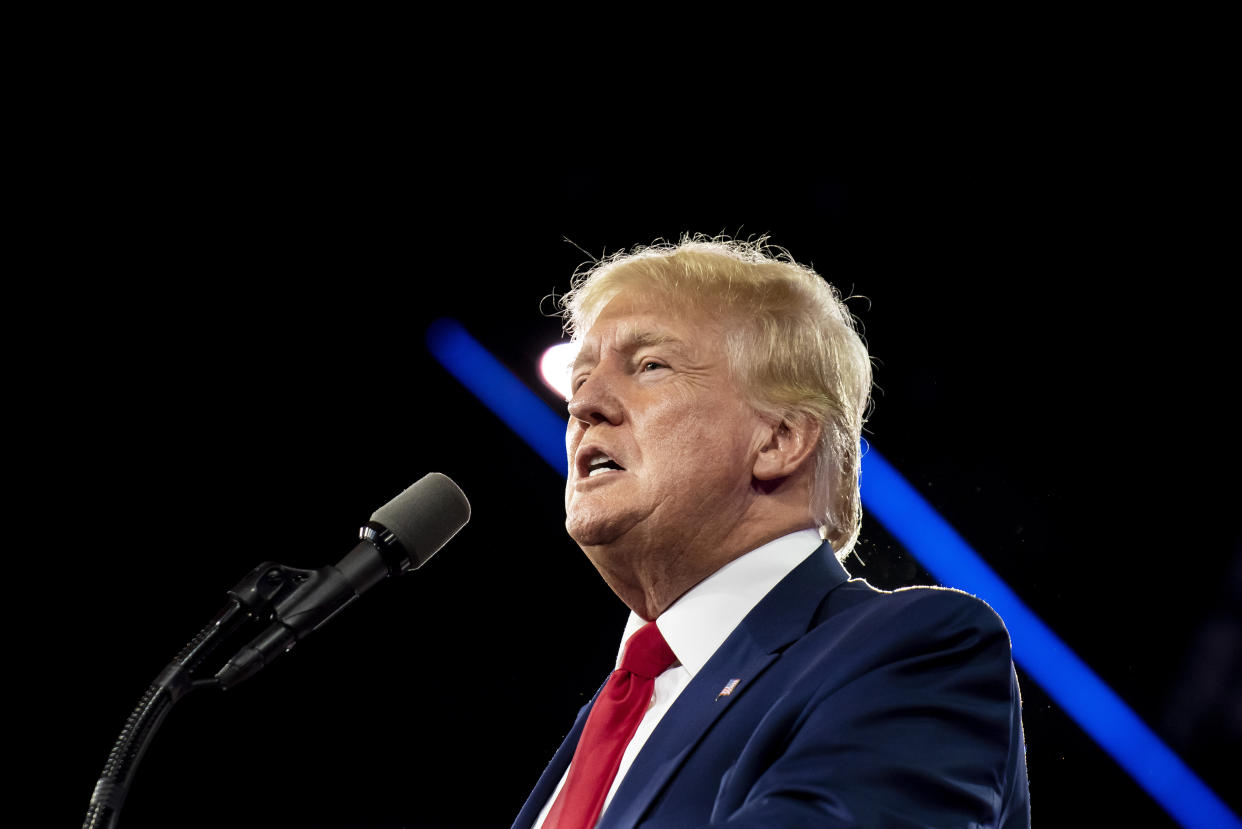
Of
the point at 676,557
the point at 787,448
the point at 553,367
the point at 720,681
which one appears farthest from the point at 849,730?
the point at 553,367

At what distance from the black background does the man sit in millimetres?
1029

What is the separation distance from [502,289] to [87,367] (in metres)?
1.23

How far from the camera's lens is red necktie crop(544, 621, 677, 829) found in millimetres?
1611

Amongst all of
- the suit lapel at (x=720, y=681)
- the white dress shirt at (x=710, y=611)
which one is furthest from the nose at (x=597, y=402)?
the suit lapel at (x=720, y=681)

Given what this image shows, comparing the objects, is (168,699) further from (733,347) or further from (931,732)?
(733,347)

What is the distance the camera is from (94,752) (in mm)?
3131

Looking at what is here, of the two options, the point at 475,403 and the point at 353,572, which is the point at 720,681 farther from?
the point at 475,403

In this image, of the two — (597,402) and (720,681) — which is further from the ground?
(597,402)

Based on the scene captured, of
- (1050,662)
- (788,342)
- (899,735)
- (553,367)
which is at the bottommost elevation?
(1050,662)

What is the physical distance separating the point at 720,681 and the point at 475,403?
2.23 meters

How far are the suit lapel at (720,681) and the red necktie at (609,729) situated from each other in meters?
0.10

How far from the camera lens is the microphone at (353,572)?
1323mm

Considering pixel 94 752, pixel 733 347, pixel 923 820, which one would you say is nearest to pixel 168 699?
pixel 923 820

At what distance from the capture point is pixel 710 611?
178 centimetres
